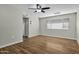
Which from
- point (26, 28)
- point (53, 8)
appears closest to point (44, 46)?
point (26, 28)

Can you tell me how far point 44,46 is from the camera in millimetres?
1708

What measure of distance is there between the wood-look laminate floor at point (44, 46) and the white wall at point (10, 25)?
114 millimetres

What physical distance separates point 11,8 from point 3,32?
0.46 m

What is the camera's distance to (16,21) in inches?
67.6

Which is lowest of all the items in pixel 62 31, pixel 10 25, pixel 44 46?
pixel 44 46

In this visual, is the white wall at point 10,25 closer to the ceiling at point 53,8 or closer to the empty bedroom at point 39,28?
the empty bedroom at point 39,28

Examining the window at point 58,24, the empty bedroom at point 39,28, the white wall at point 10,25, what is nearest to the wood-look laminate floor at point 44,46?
the empty bedroom at point 39,28

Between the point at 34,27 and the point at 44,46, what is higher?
the point at 34,27

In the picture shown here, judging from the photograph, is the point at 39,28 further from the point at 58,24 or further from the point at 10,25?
the point at 10,25

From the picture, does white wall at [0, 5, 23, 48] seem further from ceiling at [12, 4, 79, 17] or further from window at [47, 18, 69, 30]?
window at [47, 18, 69, 30]

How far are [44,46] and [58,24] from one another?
49 cm

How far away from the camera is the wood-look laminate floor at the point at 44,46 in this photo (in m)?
1.65

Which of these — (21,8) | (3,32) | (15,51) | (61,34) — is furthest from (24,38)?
(61,34)
